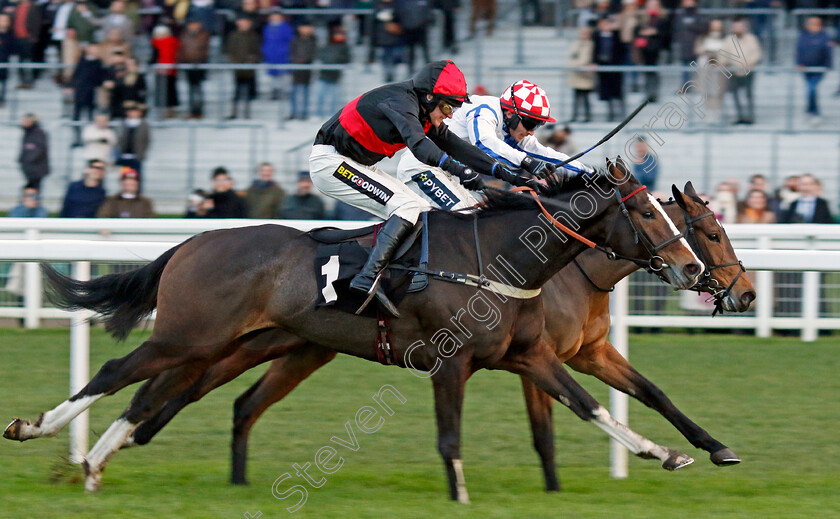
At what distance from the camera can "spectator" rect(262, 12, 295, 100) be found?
1123 cm

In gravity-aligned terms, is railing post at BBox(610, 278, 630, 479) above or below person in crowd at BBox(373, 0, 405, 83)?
below

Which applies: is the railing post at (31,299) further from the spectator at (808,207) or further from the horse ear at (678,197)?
the spectator at (808,207)

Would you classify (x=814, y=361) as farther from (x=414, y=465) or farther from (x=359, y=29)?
(x=359, y=29)

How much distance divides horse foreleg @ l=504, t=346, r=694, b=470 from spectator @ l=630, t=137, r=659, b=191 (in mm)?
5087

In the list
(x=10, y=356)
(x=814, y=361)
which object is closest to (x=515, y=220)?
(x=814, y=361)

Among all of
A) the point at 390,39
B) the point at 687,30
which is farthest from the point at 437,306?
the point at 390,39

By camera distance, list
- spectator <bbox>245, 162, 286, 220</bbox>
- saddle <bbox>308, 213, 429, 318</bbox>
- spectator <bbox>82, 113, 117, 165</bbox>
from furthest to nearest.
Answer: spectator <bbox>82, 113, 117, 165</bbox> < spectator <bbox>245, 162, 286, 220</bbox> < saddle <bbox>308, 213, 429, 318</bbox>

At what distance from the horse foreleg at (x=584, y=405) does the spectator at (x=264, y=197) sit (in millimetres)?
5185

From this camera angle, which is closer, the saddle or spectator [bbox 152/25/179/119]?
the saddle

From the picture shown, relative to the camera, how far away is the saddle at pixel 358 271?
451 centimetres

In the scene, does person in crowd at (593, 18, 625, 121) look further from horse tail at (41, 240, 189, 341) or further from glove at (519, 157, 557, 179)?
horse tail at (41, 240, 189, 341)

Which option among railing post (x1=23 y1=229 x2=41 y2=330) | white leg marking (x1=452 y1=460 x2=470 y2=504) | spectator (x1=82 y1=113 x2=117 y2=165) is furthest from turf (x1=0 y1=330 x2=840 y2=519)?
spectator (x1=82 y1=113 x2=117 y2=165)

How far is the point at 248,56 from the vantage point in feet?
37.2

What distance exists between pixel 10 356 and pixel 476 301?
434cm
